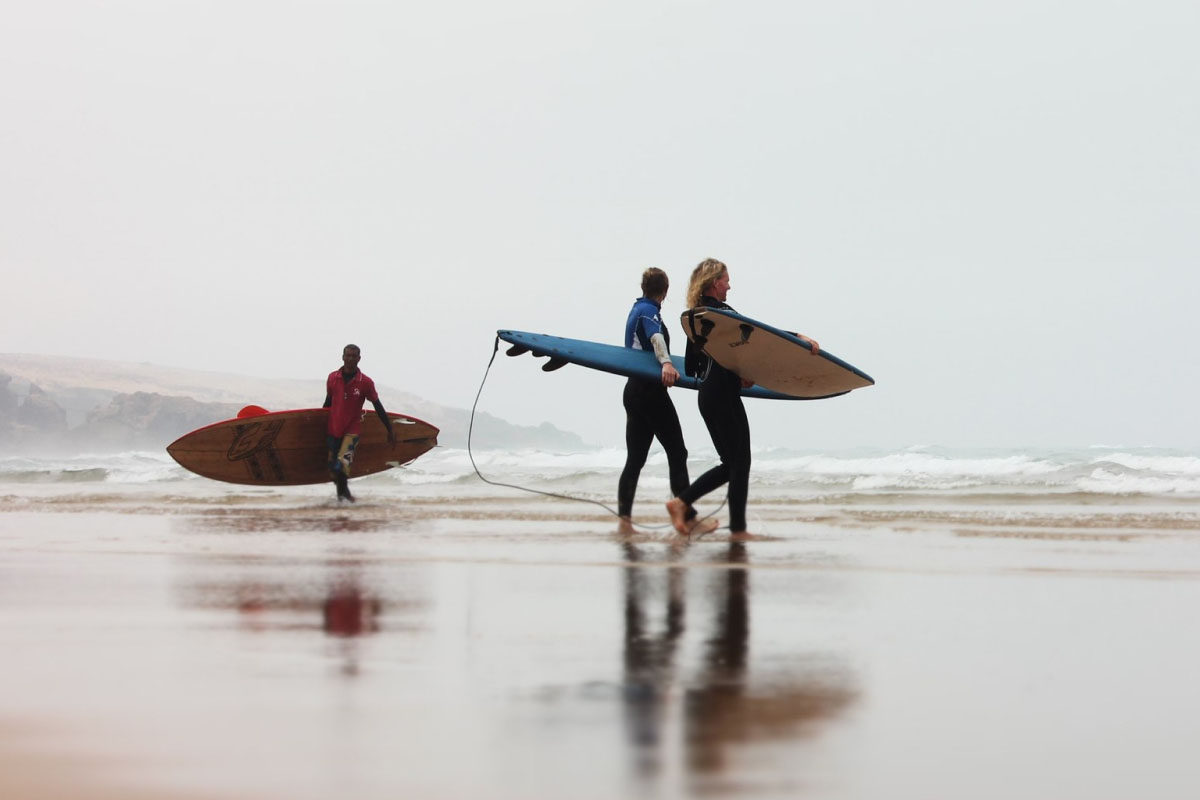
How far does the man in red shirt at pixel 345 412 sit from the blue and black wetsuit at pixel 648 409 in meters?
4.31

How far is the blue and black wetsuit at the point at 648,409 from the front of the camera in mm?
8383

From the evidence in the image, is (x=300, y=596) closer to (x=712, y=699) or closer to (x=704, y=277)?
(x=712, y=699)

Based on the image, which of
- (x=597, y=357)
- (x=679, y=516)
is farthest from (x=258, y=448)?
(x=679, y=516)

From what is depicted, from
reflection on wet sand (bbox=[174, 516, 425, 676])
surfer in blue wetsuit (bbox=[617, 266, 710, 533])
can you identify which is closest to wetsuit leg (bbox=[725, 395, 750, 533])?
surfer in blue wetsuit (bbox=[617, 266, 710, 533])

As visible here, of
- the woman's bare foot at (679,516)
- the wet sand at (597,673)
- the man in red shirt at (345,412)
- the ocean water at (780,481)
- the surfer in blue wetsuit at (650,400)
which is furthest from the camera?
the ocean water at (780,481)

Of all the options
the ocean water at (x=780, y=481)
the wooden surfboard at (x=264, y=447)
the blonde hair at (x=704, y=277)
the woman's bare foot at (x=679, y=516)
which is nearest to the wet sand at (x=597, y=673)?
the woman's bare foot at (x=679, y=516)

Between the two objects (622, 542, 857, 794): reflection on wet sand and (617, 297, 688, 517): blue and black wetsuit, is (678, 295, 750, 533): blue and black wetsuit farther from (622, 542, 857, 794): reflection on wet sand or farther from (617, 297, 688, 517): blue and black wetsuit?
(622, 542, 857, 794): reflection on wet sand

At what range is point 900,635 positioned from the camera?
13.9 ft

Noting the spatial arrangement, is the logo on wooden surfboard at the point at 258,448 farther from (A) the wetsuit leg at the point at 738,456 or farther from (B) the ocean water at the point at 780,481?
(A) the wetsuit leg at the point at 738,456

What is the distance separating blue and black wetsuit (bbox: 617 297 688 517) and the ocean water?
2654mm

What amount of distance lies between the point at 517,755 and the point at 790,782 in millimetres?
615

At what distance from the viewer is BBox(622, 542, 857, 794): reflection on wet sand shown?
2.59m

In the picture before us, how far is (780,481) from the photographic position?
18656mm

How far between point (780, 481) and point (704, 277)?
435 inches
